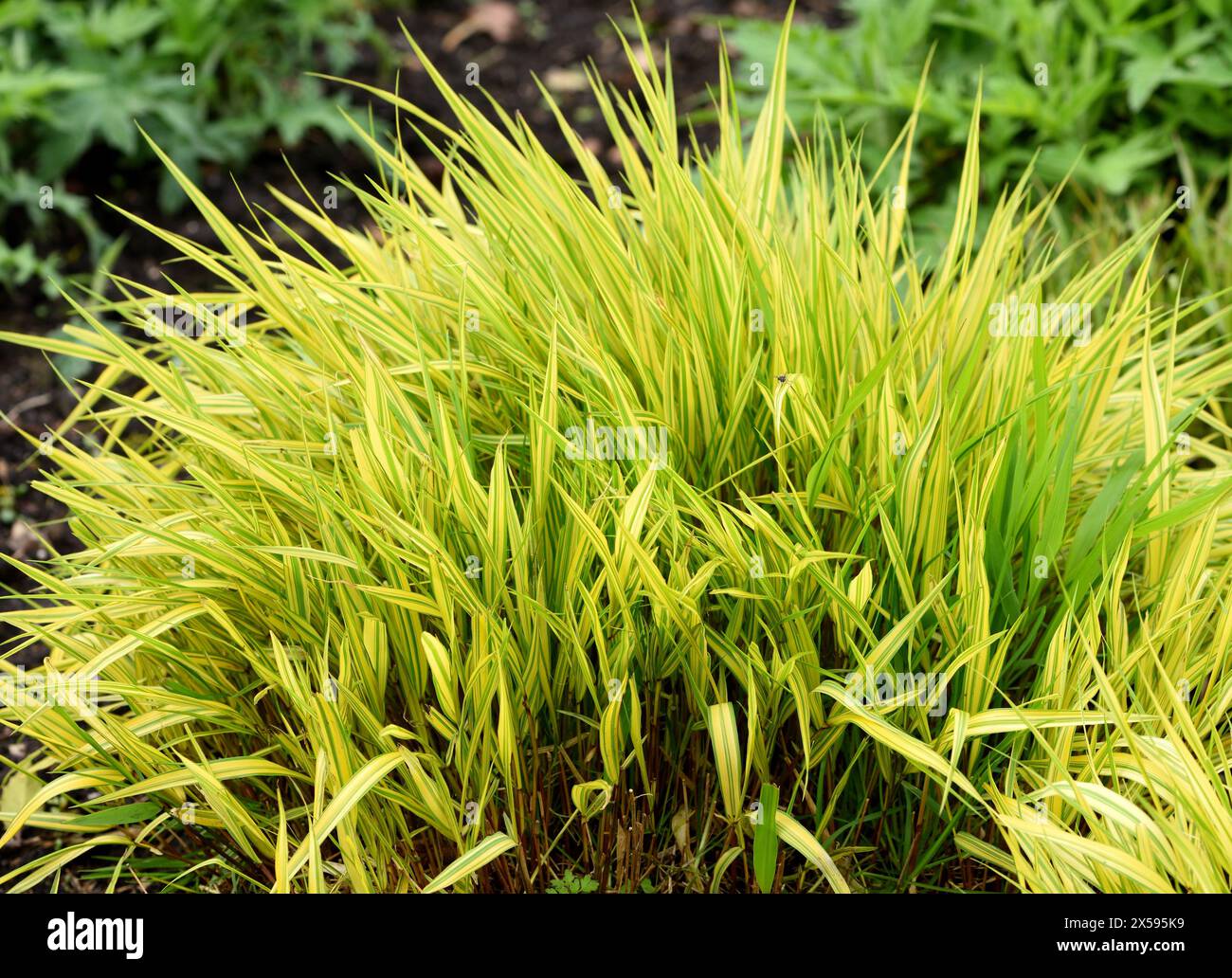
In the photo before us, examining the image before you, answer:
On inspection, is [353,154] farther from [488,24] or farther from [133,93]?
[488,24]

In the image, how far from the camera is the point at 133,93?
304cm

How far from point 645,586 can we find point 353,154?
2.39 meters

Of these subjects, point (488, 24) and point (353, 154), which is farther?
point (488, 24)

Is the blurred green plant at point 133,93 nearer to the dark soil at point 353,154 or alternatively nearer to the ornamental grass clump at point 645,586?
the dark soil at point 353,154

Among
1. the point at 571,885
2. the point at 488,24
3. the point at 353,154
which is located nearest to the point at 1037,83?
the point at 353,154

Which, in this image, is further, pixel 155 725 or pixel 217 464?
pixel 217 464

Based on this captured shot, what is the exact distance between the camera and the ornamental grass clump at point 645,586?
1.41m

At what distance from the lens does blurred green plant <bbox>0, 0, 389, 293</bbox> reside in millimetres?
2955

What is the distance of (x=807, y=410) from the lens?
5.03ft


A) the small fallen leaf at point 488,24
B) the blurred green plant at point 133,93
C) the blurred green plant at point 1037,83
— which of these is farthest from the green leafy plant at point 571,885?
the small fallen leaf at point 488,24
